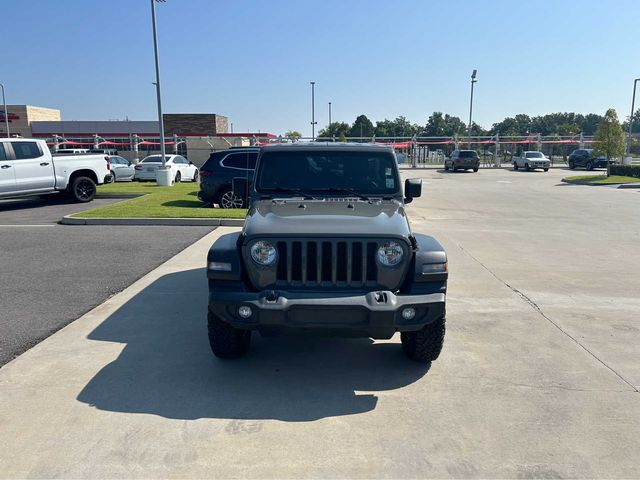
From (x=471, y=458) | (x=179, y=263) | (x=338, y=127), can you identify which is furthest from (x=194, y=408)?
(x=338, y=127)

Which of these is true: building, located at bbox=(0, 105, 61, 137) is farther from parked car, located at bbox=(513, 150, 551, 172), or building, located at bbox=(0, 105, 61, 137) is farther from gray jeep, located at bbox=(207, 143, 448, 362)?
gray jeep, located at bbox=(207, 143, 448, 362)

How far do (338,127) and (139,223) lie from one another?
8205cm

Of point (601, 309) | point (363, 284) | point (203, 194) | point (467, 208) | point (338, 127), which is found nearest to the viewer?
point (363, 284)

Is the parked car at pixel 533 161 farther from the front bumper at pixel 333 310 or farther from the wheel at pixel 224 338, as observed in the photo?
the wheel at pixel 224 338

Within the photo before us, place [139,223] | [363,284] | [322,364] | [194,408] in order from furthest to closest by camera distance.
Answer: [139,223], [322,364], [363,284], [194,408]

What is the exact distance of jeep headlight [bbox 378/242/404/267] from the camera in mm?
3953

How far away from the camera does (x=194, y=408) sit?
3.67 meters

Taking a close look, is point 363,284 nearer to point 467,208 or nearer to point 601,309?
point 601,309

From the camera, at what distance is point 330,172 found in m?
5.20

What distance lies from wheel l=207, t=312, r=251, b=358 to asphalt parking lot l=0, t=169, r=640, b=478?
0.13 meters

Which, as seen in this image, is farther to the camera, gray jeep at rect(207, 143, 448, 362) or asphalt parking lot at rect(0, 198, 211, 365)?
asphalt parking lot at rect(0, 198, 211, 365)

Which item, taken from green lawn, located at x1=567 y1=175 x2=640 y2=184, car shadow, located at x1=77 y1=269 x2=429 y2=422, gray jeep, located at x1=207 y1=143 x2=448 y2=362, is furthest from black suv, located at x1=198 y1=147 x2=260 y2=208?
green lawn, located at x1=567 y1=175 x2=640 y2=184

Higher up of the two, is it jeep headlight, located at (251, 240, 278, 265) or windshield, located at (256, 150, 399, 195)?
windshield, located at (256, 150, 399, 195)

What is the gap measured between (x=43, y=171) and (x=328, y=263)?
13.2 meters
